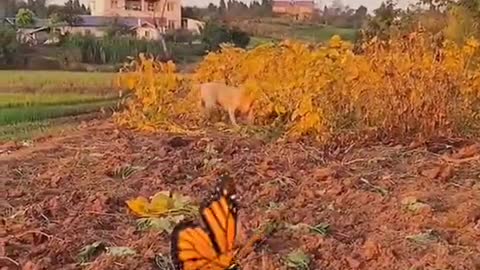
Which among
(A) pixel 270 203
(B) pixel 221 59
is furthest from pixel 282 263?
(B) pixel 221 59

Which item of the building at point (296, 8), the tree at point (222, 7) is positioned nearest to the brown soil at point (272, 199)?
the building at point (296, 8)

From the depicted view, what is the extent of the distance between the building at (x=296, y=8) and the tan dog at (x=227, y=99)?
17.8ft

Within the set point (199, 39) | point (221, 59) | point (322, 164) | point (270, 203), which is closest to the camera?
point (270, 203)

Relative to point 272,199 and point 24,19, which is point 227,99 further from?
point 24,19

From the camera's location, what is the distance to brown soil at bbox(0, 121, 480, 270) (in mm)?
3869

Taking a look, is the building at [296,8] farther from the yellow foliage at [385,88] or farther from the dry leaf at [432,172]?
the dry leaf at [432,172]

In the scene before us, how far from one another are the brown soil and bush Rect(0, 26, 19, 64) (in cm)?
1508

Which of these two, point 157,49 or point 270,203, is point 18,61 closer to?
point 157,49

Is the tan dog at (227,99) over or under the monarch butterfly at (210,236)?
under

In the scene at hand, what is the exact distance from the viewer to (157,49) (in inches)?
908

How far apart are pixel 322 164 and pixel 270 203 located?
52.1 inches

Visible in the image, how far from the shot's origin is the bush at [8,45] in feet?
71.9

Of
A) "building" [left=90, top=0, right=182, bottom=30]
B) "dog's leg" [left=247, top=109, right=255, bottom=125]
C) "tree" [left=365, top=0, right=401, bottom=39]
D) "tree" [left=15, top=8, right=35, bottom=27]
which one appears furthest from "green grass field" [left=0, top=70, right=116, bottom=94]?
"dog's leg" [left=247, top=109, right=255, bottom=125]

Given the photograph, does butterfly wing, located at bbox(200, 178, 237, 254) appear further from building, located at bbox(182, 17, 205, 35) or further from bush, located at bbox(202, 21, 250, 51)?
building, located at bbox(182, 17, 205, 35)
